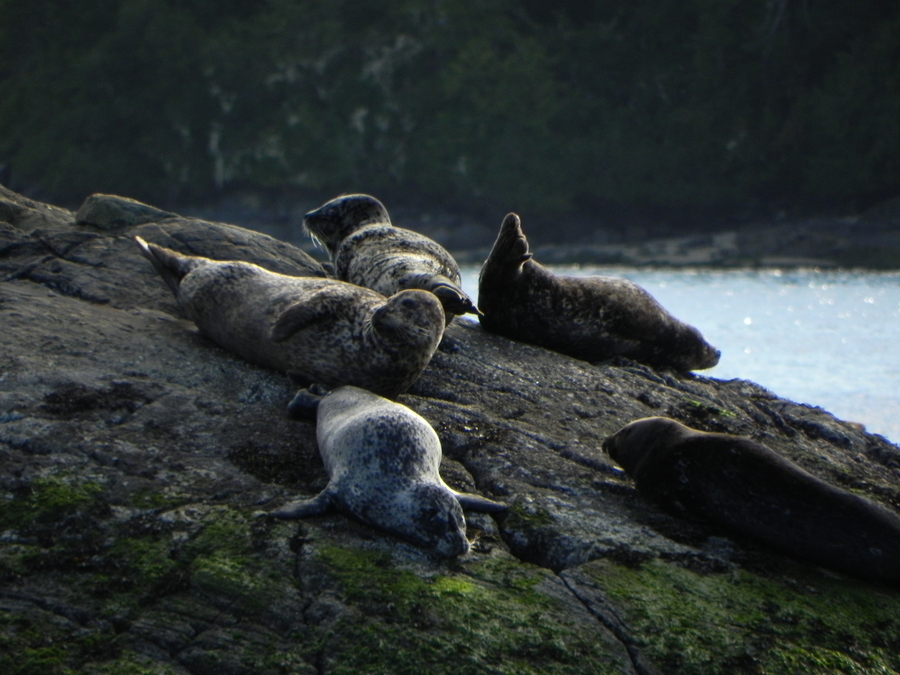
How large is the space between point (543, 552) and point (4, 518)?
6.39 feet

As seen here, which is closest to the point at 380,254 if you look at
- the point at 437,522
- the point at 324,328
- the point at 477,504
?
the point at 324,328

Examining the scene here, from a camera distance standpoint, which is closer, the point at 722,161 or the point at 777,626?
the point at 777,626

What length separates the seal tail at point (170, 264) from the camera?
19.8 ft

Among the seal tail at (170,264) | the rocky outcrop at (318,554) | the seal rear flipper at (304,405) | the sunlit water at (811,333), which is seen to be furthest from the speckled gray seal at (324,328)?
the sunlit water at (811,333)

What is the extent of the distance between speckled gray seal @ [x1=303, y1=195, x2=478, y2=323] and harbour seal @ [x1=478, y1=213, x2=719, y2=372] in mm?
346

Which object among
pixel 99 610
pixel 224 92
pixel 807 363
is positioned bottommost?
pixel 99 610

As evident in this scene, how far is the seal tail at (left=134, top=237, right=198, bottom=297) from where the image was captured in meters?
6.04

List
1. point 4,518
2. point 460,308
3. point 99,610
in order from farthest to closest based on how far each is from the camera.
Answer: point 460,308 → point 4,518 → point 99,610

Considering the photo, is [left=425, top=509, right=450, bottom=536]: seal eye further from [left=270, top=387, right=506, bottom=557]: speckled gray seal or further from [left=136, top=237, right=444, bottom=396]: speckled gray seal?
[left=136, top=237, right=444, bottom=396]: speckled gray seal

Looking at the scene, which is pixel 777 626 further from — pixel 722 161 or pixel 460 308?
pixel 722 161

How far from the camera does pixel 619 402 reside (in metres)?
5.46

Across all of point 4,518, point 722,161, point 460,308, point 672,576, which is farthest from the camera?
point 722,161

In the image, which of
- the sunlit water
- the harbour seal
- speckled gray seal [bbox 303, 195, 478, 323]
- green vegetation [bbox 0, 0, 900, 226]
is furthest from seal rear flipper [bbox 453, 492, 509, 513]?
green vegetation [bbox 0, 0, 900, 226]

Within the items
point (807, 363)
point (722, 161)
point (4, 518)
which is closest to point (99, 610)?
point (4, 518)
